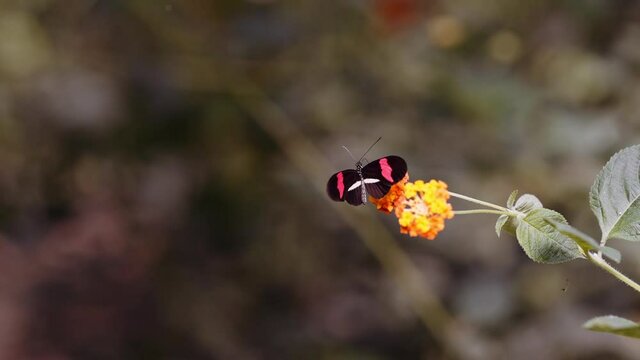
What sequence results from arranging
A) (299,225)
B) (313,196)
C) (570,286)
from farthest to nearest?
(299,225)
(313,196)
(570,286)

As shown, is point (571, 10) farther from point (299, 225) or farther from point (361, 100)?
point (299, 225)

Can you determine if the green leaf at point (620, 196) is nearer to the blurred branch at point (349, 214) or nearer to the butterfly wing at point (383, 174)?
the butterfly wing at point (383, 174)

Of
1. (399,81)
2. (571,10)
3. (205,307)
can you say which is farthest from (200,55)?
(571,10)

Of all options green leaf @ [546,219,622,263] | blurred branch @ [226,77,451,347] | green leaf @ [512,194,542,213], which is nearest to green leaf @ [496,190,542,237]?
green leaf @ [512,194,542,213]

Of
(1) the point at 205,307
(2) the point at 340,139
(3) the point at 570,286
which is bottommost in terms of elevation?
(3) the point at 570,286

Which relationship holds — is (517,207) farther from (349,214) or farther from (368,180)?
(349,214)

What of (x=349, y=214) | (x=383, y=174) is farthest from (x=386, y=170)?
(x=349, y=214)

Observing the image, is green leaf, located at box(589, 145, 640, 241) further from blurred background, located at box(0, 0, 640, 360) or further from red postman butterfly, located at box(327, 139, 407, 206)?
blurred background, located at box(0, 0, 640, 360)
